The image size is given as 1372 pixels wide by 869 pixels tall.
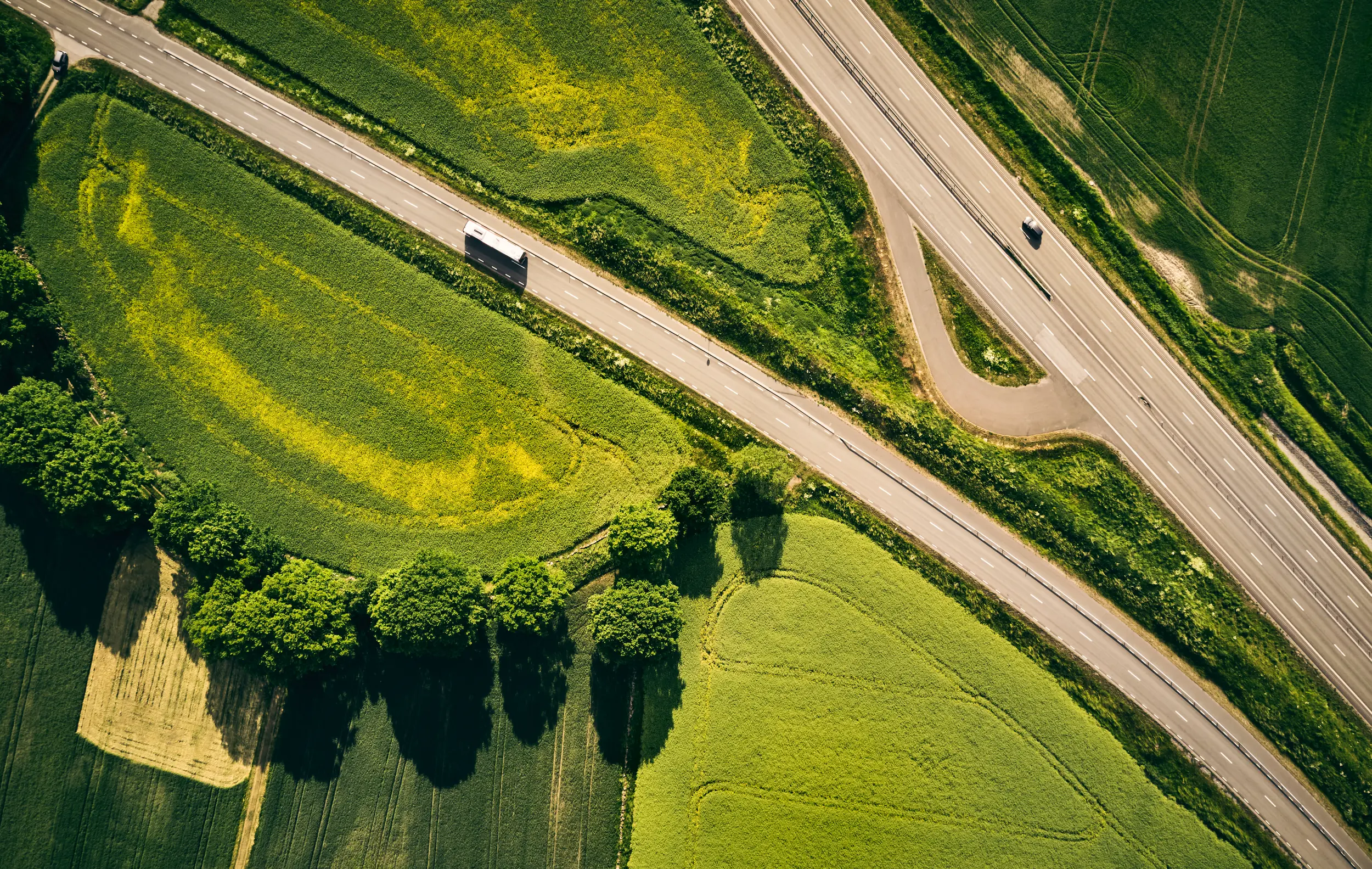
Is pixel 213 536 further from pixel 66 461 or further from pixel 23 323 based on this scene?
pixel 23 323

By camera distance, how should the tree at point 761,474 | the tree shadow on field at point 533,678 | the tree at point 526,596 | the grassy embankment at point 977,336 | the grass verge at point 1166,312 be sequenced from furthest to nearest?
1. the grassy embankment at point 977,336
2. the grass verge at point 1166,312
3. the tree shadow on field at point 533,678
4. the tree at point 761,474
5. the tree at point 526,596

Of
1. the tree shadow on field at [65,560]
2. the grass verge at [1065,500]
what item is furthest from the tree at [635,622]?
the tree shadow on field at [65,560]

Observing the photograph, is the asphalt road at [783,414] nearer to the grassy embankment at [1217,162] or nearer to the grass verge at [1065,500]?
the grass verge at [1065,500]

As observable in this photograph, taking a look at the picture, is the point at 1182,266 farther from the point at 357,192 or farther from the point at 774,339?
the point at 357,192

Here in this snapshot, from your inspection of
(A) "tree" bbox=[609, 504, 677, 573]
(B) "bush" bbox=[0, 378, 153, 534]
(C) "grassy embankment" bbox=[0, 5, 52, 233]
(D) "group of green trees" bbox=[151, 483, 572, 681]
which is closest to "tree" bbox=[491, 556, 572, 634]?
(D) "group of green trees" bbox=[151, 483, 572, 681]

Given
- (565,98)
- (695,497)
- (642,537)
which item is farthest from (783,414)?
(565,98)

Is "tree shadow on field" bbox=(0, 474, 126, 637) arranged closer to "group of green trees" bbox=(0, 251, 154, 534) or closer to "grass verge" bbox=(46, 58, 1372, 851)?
"group of green trees" bbox=(0, 251, 154, 534)

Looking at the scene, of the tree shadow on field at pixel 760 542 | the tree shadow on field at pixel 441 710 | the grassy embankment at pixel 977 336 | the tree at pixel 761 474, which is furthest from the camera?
the grassy embankment at pixel 977 336
